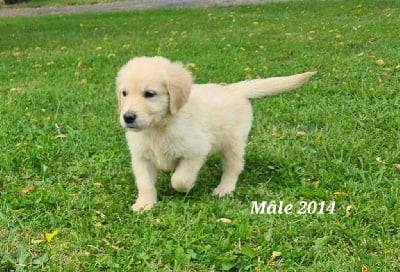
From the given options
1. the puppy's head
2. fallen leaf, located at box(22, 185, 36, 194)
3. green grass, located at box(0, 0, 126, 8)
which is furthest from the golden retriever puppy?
green grass, located at box(0, 0, 126, 8)

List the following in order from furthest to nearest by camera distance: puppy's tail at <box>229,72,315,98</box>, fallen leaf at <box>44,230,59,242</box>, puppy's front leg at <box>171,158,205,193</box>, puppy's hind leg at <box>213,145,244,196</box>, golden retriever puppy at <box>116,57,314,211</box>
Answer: puppy's tail at <box>229,72,315,98</box>
puppy's hind leg at <box>213,145,244,196</box>
puppy's front leg at <box>171,158,205,193</box>
golden retriever puppy at <box>116,57,314,211</box>
fallen leaf at <box>44,230,59,242</box>

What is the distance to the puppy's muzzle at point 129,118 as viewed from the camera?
11.2 ft

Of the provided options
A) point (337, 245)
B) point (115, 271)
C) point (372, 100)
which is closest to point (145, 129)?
point (115, 271)

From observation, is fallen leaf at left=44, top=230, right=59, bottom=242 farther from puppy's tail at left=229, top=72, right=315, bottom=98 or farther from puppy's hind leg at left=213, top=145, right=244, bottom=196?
puppy's tail at left=229, top=72, right=315, bottom=98

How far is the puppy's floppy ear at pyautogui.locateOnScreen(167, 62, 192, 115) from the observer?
11.7 ft

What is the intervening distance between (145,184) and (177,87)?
68 centimetres

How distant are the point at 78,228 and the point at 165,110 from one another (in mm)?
898

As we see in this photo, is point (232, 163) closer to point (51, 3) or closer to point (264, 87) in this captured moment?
point (264, 87)

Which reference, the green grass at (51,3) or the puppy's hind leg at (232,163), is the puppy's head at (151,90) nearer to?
the puppy's hind leg at (232,163)

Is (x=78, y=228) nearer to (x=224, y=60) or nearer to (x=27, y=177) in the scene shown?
(x=27, y=177)

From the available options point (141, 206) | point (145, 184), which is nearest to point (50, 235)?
point (141, 206)

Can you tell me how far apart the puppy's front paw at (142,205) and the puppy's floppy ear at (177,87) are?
0.60 meters

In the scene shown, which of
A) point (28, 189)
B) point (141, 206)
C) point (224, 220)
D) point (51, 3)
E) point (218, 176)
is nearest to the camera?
point (224, 220)

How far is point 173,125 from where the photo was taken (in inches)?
144
